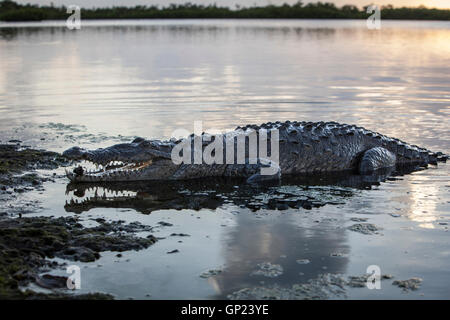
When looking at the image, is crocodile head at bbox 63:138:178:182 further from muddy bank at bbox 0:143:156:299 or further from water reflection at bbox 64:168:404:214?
muddy bank at bbox 0:143:156:299

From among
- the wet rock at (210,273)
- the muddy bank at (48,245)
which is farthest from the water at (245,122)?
the muddy bank at (48,245)

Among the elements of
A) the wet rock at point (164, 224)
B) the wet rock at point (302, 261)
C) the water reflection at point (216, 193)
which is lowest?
the wet rock at point (302, 261)

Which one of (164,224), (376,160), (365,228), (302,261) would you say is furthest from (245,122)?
(302,261)

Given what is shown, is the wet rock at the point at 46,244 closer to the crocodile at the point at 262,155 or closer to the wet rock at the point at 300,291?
the wet rock at the point at 300,291

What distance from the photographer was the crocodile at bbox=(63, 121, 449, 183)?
316 inches

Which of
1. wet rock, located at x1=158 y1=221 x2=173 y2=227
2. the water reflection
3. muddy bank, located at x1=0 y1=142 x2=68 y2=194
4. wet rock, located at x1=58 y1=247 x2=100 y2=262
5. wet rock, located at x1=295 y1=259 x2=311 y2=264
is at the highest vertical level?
muddy bank, located at x1=0 y1=142 x2=68 y2=194

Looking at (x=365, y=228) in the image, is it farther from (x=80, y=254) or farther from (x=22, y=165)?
(x=22, y=165)

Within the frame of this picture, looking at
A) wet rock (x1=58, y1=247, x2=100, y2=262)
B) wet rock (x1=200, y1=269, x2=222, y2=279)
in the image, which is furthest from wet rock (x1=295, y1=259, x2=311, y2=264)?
wet rock (x1=58, y1=247, x2=100, y2=262)

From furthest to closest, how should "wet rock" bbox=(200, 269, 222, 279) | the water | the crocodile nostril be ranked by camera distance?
the crocodile nostril
the water
"wet rock" bbox=(200, 269, 222, 279)

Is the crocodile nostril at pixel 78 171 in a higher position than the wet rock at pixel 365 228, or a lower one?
higher

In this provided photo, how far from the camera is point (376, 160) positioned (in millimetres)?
8812

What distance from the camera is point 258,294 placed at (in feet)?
15.1

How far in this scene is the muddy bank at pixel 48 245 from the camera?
15.4 feet
